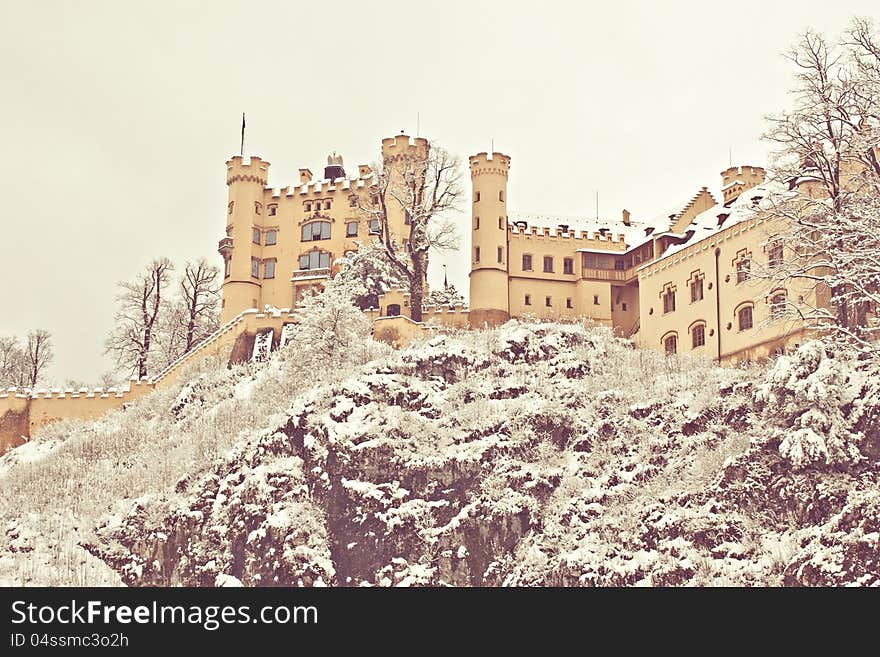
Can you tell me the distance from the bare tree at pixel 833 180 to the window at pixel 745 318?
297 centimetres

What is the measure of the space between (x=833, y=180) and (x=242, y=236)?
1318 inches

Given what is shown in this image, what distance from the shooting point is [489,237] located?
5216 centimetres

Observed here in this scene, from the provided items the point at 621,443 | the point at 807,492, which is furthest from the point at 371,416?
the point at 807,492

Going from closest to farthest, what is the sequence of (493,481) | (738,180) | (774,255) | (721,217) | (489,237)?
(493,481) → (774,255) → (721,217) → (738,180) → (489,237)

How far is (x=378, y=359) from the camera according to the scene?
41906 millimetres

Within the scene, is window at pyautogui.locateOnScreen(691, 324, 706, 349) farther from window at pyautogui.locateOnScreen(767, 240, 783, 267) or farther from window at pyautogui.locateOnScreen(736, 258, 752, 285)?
window at pyautogui.locateOnScreen(767, 240, 783, 267)

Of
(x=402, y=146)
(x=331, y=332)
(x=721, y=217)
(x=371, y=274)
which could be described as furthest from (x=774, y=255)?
(x=402, y=146)

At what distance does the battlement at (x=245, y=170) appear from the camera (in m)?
58.8

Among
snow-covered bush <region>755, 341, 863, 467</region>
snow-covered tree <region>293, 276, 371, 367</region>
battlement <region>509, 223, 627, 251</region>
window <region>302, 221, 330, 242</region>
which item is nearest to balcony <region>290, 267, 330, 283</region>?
window <region>302, 221, 330, 242</region>

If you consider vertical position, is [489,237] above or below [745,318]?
above

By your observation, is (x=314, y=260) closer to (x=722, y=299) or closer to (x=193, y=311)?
(x=193, y=311)

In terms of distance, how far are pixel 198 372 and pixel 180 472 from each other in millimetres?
12053

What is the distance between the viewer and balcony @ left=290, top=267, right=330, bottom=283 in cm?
5722

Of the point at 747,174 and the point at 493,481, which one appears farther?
the point at 747,174
